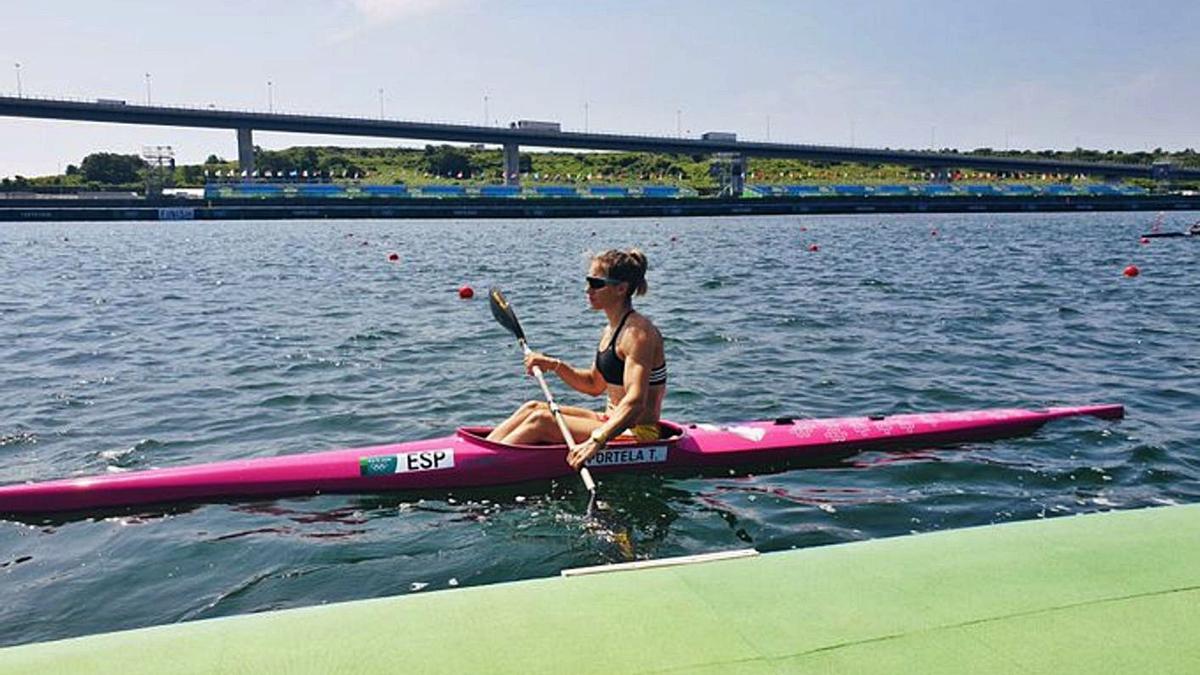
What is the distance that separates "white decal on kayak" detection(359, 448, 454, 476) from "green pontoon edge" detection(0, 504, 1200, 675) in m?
3.26

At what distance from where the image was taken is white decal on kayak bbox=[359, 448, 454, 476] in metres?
6.64

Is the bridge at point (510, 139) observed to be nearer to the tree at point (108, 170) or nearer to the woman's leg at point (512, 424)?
the tree at point (108, 170)

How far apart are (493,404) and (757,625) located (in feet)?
23.5

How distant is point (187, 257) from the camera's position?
33.8 metres

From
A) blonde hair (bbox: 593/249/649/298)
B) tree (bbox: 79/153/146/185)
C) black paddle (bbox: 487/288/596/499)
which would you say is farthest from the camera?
tree (bbox: 79/153/146/185)

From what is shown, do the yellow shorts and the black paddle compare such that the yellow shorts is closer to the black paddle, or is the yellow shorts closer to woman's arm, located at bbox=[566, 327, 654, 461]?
woman's arm, located at bbox=[566, 327, 654, 461]

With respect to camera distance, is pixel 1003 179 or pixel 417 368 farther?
pixel 1003 179

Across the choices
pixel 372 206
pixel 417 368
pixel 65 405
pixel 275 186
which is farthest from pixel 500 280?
pixel 275 186

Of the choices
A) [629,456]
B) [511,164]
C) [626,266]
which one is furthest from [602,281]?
[511,164]

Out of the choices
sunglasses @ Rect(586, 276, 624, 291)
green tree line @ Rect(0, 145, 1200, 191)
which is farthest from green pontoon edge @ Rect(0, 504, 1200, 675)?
green tree line @ Rect(0, 145, 1200, 191)

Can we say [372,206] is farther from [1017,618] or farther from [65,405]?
[1017,618]

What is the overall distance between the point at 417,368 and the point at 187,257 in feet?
84.9

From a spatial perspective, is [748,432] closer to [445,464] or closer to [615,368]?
[615,368]

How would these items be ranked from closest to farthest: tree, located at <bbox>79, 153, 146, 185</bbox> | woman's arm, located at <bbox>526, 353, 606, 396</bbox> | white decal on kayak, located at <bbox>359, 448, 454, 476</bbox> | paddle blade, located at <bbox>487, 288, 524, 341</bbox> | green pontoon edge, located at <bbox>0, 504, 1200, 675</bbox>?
green pontoon edge, located at <bbox>0, 504, 1200, 675</bbox>
white decal on kayak, located at <bbox>359, 448, 454, 476</bbox>
woman's arm, located at <bbox>526, 353, 606, 396</bbox>
paddle blade, located at <bbox>487, 288, 524, 341</bbox>
tree, located at <bbox>79, 153, 146, 185</bbox>
